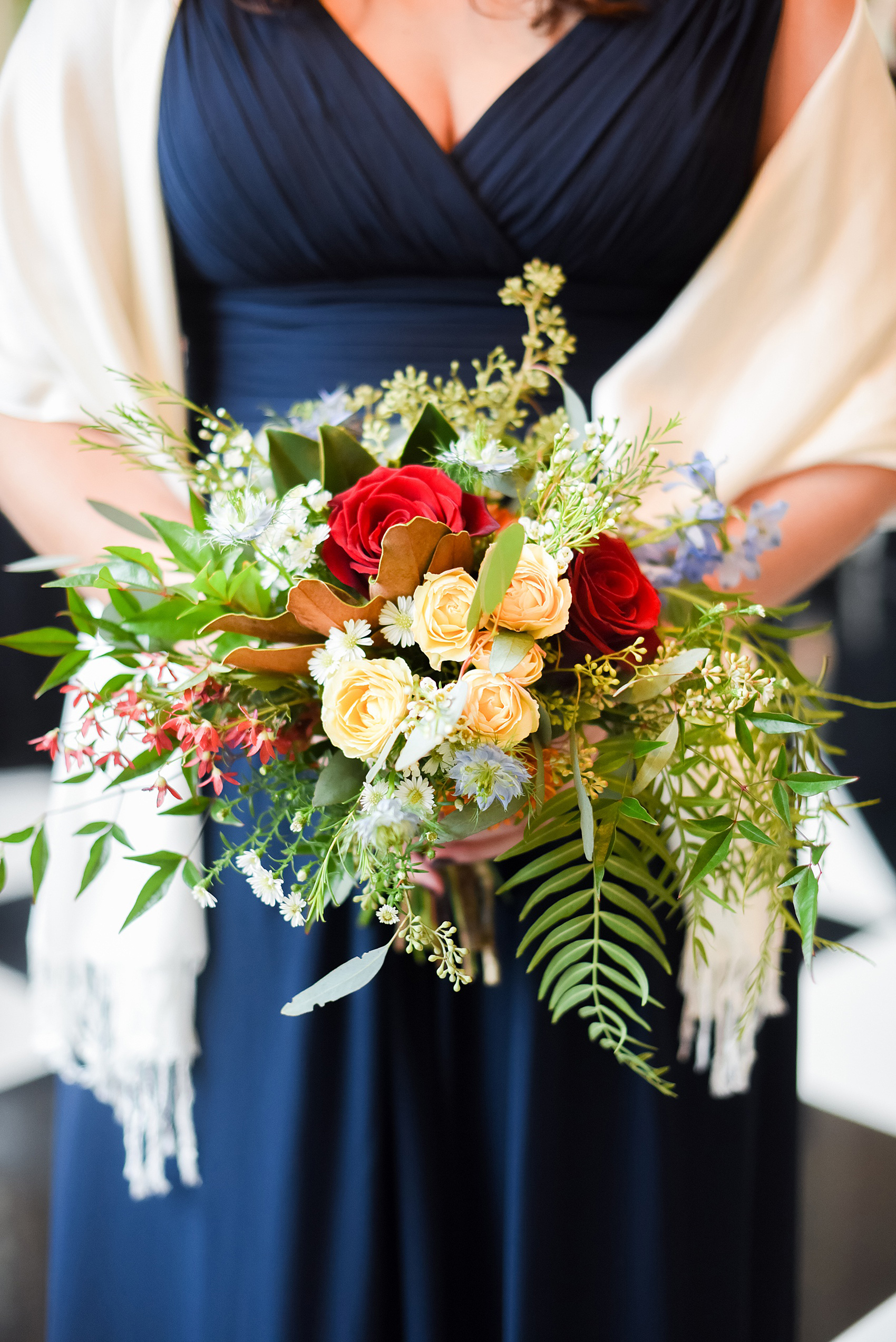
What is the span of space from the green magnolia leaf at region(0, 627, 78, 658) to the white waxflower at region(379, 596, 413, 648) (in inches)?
7.7

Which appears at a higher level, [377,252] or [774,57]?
[774,57]

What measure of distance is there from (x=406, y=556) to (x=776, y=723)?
0.20 m

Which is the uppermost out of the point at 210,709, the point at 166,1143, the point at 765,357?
the point at 765,357

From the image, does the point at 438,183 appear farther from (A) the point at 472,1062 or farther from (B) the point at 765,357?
A: (A) the point at 472,1062

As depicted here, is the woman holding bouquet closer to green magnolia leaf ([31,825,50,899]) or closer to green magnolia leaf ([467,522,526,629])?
green magnolia leaf ([31,825,50,899])

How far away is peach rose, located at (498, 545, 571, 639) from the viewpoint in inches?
18.2

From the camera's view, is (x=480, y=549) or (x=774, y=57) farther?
(x=774, y=57)

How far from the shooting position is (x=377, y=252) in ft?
2.73

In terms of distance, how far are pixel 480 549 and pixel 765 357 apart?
20.2 inches

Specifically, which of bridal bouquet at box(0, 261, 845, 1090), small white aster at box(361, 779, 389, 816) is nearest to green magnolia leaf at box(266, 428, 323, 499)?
bridal bouquet at box(0, 261, 845, 1090)

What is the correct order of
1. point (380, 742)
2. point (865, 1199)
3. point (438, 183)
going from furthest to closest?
point (865, 1199) → point (438, 183) → point (380, 742)

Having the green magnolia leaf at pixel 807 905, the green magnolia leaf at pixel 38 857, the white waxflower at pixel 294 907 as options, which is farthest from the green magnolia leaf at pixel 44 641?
the green magnolia leaf at pixel 807 905

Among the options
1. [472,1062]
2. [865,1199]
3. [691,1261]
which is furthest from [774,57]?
[865,1199]

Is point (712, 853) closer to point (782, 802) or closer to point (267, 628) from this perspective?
point (782, 802)
